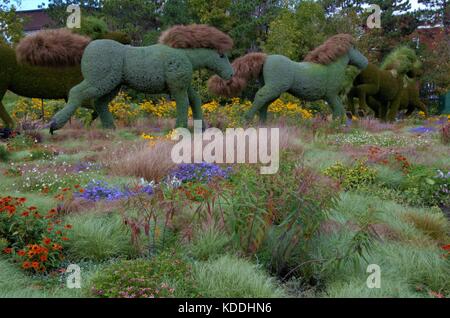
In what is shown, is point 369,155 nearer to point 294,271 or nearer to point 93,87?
point 294,271

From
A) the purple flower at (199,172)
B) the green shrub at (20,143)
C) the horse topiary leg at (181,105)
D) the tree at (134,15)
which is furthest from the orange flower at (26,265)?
the tree at (134,15)

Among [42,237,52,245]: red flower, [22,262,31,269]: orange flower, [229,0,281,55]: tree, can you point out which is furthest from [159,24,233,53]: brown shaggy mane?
[229,0,281,55]: tree

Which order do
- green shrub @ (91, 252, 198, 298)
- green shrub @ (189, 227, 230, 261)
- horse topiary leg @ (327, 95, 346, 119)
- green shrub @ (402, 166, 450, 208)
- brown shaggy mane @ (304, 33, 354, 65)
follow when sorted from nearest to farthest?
green shrub @ (91, 252, 198, 298) → green shrub @ (189, 227, 230, 261) → green shrub @ (402, 166, 450, 208) → brown shaggy mane @ (304, 33, 354, 65) → horse topiary leg @ (327, 95, 346, 119)

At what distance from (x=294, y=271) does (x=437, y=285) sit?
104cm

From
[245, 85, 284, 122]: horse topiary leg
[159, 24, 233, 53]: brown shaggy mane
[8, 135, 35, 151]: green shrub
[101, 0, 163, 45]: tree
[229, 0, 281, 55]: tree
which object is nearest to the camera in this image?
[8, 135, 35, 151]: green shrub

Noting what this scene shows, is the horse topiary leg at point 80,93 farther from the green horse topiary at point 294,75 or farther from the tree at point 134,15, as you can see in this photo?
the tree at point 134,15

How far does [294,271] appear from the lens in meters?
3.83

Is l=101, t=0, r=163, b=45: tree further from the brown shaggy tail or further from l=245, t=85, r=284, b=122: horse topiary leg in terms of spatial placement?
l=245, t=85, r=284, b=122: horse topiary leg

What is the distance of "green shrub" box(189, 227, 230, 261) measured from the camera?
3930 mm

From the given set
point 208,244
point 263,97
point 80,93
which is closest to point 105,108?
point 80,93

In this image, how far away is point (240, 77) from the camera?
441 inches

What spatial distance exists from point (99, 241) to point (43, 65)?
668 cm

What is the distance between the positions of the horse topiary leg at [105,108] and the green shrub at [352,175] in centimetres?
530

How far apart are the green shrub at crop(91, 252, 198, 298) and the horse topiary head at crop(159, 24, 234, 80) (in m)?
6.76
